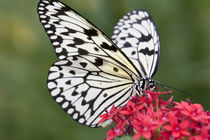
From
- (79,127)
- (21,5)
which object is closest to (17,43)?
(21,5)

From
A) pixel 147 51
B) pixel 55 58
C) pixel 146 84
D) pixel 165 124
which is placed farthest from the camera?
pixel 55 58

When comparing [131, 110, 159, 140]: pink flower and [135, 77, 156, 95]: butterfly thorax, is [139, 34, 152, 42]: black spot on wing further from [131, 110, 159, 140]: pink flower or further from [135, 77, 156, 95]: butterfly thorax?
[131, 110, 159, 140]: pink flower

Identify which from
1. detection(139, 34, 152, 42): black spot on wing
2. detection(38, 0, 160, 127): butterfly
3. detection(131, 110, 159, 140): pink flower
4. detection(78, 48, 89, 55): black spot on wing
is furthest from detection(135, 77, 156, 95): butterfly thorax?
detection(131, 110, 159, 140): pink flower

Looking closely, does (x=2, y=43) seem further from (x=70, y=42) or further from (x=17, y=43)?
(x=70, y=42)

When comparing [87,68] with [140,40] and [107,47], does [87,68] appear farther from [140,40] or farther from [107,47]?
[140,40]

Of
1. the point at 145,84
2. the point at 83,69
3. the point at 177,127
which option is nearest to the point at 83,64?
the point at 83,69

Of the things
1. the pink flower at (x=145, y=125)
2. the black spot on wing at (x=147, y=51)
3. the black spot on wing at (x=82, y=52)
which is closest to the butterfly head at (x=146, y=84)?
the black spot on wing at (x=147, y=51)
